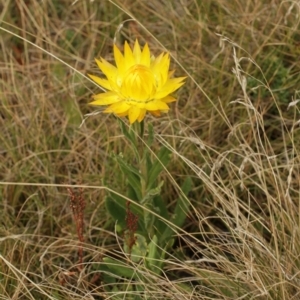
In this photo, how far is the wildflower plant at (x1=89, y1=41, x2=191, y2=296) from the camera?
1.53 metres

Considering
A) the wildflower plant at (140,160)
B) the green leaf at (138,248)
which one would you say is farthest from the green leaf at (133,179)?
the green leaf at (138,248)

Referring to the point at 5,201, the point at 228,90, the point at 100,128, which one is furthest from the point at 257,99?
the point at 5,201

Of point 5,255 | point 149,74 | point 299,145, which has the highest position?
point 149,74

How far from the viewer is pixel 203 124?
2121 mm

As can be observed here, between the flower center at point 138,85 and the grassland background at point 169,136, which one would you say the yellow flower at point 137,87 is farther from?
the grassland background at point 169,136

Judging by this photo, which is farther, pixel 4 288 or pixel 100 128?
pixel 100 128

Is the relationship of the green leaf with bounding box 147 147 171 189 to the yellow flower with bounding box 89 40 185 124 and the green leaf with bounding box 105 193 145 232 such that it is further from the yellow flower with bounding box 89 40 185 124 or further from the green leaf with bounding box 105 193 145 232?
the yellow flower with bounding box 89 40 185 124

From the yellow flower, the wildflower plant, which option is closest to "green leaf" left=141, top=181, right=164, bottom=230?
the wildflower plant

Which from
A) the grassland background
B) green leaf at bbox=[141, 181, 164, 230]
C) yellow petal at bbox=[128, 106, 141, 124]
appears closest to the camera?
yellow petal at bbox=[128, 106, 141, 124]

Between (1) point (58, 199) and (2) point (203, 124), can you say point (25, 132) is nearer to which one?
(1) point (58, 199)

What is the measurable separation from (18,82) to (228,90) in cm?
72

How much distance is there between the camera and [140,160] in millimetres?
1631

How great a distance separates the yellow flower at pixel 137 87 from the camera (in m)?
1.52

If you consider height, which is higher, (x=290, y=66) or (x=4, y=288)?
(x=290, y=66)
